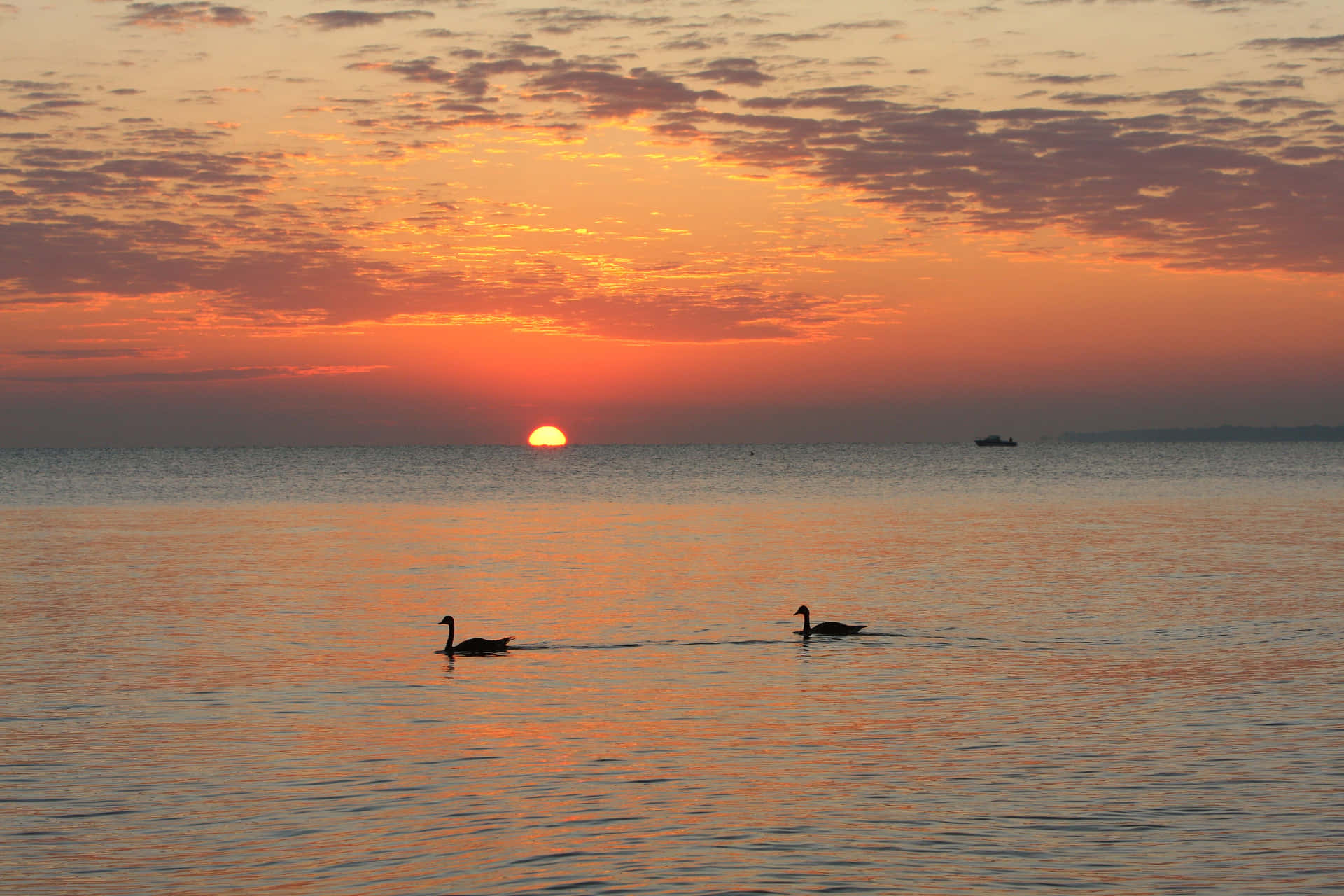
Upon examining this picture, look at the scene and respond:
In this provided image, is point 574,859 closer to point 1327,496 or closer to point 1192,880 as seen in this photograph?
point 1192,880

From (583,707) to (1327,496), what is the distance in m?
84.8

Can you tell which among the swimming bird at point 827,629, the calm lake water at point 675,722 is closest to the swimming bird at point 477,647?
the calm lake water at point 675,722

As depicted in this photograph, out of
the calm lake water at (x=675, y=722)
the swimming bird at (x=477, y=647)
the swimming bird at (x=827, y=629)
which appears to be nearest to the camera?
the calm lake water at (x=675, y=722)

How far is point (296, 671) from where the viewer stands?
82.2ft

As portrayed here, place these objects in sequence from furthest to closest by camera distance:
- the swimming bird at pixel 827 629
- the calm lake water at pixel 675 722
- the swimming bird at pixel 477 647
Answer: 1. the swimming bird at pixel 827 629
2. the swimming bird at pixel 477 647
3. the calm lake water at pixel 675 722

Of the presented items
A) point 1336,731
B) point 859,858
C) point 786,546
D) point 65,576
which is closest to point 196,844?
point 859,858

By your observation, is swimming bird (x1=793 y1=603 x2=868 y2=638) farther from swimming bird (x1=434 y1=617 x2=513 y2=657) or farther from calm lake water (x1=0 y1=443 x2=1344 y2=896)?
swimming bird (x1=434 y1=617 x2=513 y2=657)

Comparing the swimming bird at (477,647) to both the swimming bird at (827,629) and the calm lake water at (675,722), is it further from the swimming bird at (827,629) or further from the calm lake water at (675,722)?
the swimming bird at (827,629)

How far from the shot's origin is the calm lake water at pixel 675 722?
44.9 ft

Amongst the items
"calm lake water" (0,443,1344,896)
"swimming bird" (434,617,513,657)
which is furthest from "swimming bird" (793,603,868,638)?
"swimming bird" (434,617,513,657)

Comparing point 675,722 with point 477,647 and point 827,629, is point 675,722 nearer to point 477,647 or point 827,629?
point 477,647

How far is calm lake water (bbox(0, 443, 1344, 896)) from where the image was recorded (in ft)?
44.9

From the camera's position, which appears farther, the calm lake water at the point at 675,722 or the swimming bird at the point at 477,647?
the swimming bird at the point at 477,647

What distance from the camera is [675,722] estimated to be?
20.5m
